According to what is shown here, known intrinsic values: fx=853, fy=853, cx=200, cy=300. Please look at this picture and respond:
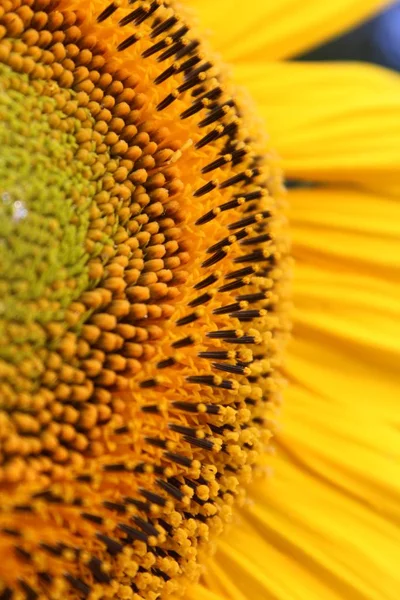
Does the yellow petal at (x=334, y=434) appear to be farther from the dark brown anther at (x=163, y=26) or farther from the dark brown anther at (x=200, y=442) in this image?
the dark brown anther at (x=163, y=26)

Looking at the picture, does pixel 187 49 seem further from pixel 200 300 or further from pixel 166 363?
pixel 166 363

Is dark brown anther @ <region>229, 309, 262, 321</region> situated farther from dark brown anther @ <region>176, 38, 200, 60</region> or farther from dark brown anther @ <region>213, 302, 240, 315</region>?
dark brown anther @ <region>176, 38, 200, 60</region>

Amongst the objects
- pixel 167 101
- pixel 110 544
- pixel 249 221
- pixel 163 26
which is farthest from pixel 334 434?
pixel 163 26

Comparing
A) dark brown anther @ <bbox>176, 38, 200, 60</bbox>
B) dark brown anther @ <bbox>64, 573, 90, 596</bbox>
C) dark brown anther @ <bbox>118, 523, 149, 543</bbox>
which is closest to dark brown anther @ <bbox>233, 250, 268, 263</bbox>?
dark brown anther @ <bbox>176, 38, 200, 60</bbox>

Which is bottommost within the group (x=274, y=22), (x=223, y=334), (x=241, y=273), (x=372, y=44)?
(x=223, y=334)

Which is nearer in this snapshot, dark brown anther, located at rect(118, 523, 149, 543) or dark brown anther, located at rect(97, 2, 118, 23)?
dark brown anther, located at rect(118, 523, 149, 543)

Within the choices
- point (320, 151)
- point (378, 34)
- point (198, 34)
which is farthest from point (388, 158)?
point (378, 34)
